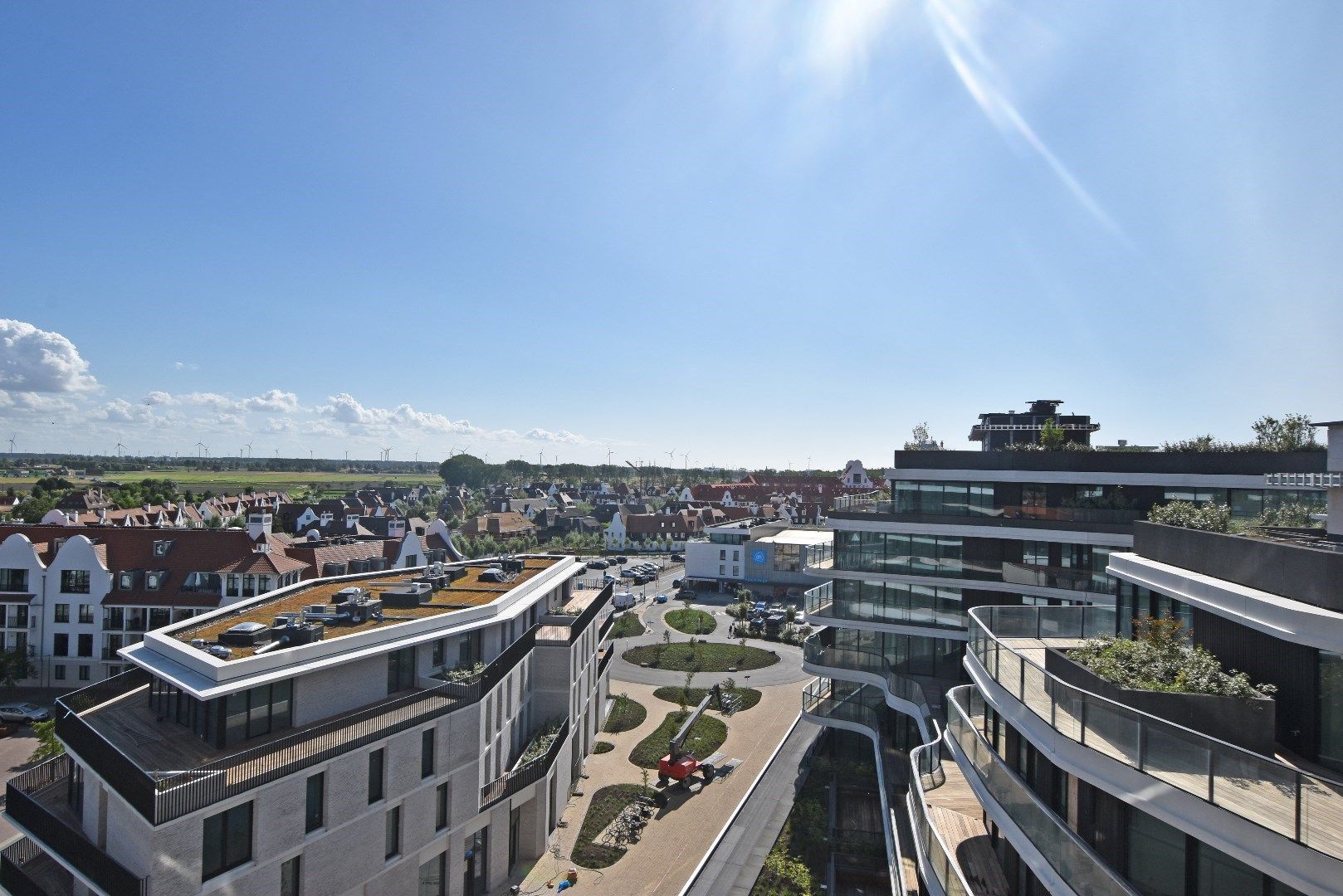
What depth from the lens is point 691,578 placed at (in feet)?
262

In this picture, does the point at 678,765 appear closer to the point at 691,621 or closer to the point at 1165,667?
the point at 1165,667

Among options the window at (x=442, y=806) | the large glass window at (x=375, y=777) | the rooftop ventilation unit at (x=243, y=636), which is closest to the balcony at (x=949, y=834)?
the window at (x=442, y=806)

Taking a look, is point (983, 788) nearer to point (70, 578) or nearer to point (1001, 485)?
point (1001, 485)

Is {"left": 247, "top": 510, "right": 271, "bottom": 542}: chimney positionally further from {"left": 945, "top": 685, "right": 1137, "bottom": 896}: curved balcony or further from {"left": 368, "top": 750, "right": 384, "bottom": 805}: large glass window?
{"left": 945, "top": 685, "right": 1137, "bottom": 896}: curved balcony

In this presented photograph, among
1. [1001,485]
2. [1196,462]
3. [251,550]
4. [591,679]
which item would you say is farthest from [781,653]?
[251,550]

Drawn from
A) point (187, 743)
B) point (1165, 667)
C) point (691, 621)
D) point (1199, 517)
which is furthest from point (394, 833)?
point (691, 621)

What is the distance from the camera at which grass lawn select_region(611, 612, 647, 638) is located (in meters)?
58.4

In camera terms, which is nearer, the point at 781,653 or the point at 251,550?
the point at 251,550

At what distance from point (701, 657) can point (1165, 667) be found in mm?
42710

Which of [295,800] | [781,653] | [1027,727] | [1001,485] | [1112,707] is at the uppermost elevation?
[1001,485]

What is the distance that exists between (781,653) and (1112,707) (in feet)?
151

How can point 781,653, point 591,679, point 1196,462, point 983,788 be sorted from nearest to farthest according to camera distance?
point 983,788, point 1196,462, point 591,679, point 781,653

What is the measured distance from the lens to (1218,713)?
10125 mm

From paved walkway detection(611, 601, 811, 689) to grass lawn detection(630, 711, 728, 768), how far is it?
21.9 ft
